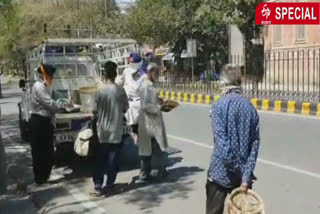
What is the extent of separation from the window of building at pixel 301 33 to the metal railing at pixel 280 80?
0.66m

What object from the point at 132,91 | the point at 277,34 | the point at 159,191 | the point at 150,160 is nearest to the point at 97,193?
the point at 159,191

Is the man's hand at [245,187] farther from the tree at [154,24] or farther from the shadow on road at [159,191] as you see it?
the tree at [154,24]

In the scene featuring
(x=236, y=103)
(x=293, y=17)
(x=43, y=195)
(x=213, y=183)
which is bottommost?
(x=43, y=195)

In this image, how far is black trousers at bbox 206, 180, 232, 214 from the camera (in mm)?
4152

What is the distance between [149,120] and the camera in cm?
731

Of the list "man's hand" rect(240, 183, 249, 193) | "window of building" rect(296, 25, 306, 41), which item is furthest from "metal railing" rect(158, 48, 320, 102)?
"man's hand" rect(240, 183, 249, 193)

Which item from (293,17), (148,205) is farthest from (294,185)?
(293,17)

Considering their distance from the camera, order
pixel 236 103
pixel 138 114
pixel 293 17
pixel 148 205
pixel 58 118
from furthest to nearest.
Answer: pixel 293 17 → pixel 58 118 → pixel 138 114 → pixel 148 205 → pixel 236 103

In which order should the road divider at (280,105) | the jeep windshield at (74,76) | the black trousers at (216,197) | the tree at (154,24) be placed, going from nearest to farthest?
the black trousers at (216,197)
the jeep windshield at (74,76)
the road divider at (280,105)
the tree at (154,24)

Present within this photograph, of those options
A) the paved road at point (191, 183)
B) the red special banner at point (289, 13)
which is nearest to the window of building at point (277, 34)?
the red special banner at point (289, 13)

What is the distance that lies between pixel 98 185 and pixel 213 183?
314cm

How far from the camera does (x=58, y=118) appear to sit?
8.36 m

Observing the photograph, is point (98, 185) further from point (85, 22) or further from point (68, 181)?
point (85, 22)

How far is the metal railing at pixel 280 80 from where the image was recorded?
18234 mm
